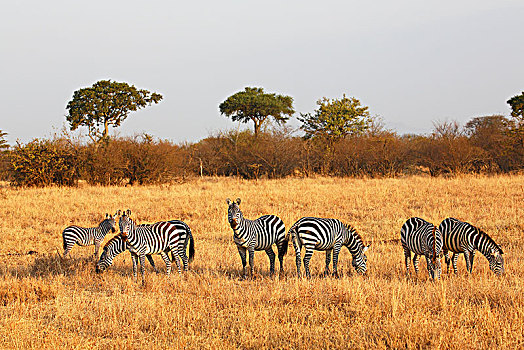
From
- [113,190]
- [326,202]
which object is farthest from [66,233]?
[113,190]

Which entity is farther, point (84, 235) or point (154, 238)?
point (84, 235)

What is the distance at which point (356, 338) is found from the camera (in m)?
5.28

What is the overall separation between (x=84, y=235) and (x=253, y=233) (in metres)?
4.39

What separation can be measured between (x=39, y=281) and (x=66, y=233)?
2836 mm

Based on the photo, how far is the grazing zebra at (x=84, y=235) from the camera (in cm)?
1057

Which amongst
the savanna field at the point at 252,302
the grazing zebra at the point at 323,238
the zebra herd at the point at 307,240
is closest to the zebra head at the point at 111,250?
the zebra herd at the point at 307,240

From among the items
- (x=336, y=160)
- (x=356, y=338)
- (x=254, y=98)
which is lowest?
(x=356, y=338)

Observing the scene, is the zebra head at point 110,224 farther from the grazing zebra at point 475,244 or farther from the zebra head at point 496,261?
the zebra head at point 496,261

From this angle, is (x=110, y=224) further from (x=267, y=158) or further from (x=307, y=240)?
(x=267, y=158)

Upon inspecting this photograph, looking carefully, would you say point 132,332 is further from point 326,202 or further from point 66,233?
point 326,202

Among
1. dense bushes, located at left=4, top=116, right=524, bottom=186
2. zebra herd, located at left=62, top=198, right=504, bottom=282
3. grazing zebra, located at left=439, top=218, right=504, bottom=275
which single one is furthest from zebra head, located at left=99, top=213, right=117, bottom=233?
dense bushes, located at left=4, top=116, right=524, bottom=186

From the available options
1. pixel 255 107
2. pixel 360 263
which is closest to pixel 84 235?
pixel 360 263

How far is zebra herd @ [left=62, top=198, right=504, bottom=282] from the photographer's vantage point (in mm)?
8227

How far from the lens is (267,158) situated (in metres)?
31.2
